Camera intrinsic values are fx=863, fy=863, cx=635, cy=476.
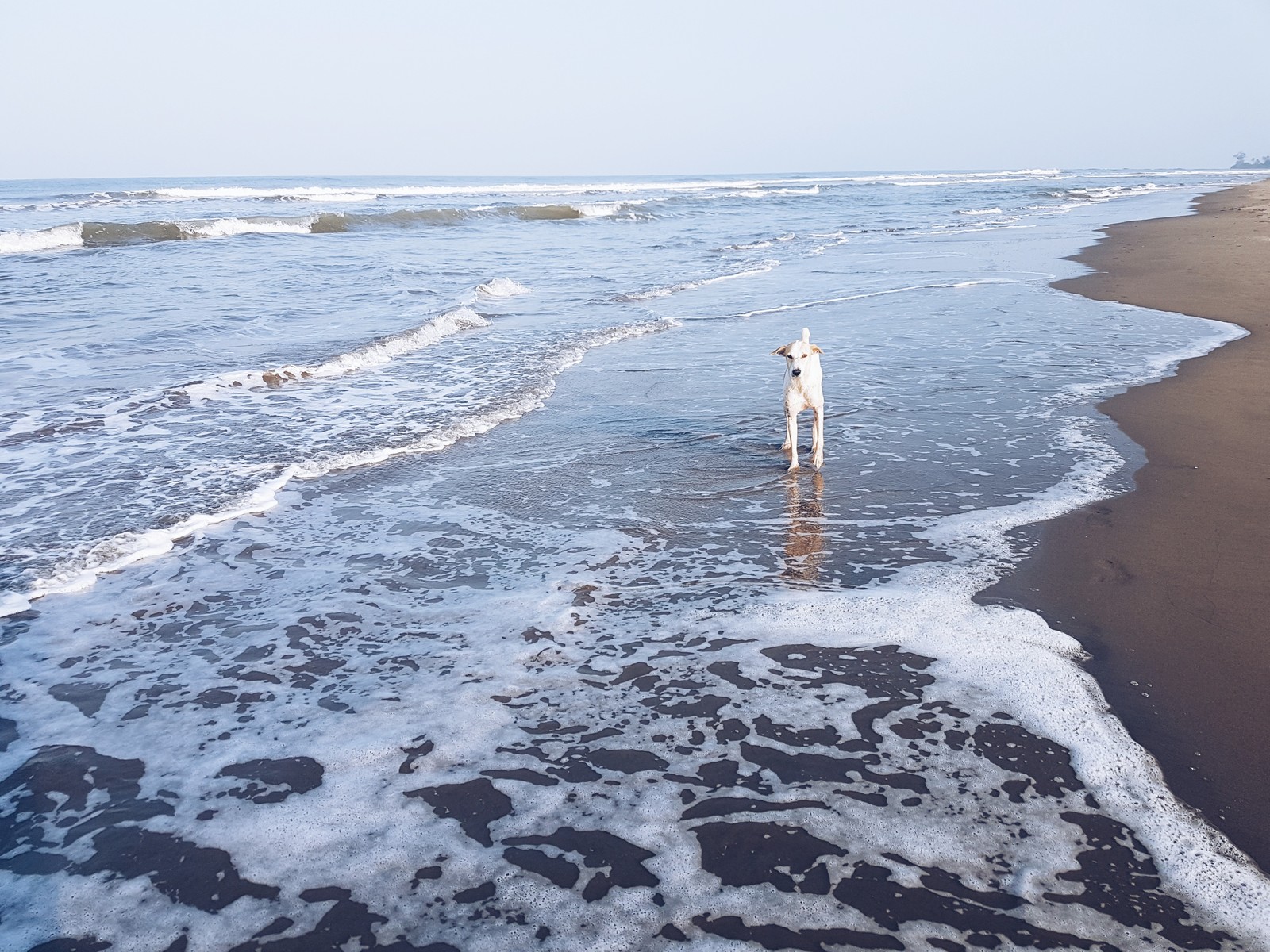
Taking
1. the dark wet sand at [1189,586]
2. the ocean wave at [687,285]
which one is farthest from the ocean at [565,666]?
the ocean wave at [687,285]

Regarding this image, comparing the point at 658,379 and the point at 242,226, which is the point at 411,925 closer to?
the point at 658,379

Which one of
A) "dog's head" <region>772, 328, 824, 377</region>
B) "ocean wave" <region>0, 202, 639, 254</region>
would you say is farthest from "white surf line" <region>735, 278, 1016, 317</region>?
"ocean wave" <region>0, 202, 639, 254</region>

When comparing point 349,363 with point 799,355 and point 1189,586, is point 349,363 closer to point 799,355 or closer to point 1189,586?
point 799,355

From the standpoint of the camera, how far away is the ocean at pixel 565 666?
2.62 m

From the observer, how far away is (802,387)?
6.30m

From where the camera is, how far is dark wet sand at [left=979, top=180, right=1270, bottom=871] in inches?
122

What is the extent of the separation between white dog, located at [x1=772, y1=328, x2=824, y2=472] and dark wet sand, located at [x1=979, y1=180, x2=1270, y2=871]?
180cm

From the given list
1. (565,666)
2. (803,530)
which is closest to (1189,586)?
(803,530)

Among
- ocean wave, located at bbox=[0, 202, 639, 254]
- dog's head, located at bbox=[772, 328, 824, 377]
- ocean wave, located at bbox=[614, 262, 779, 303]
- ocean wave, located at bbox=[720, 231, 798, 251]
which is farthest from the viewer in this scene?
ocean wave, located at bbox=[0, 202, 639, 254]

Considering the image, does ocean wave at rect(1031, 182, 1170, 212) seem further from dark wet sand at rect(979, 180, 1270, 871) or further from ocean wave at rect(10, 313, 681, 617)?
ocean wave at rect(10, 313, 681, 617)

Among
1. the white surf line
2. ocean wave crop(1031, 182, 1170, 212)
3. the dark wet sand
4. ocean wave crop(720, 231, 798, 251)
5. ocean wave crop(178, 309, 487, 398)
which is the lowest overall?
the dark wet sand

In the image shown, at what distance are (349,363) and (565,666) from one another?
7401 millimetres

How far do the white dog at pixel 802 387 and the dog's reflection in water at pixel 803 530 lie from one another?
Result: 0.31m

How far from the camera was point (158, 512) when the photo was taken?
5812 millimetres
